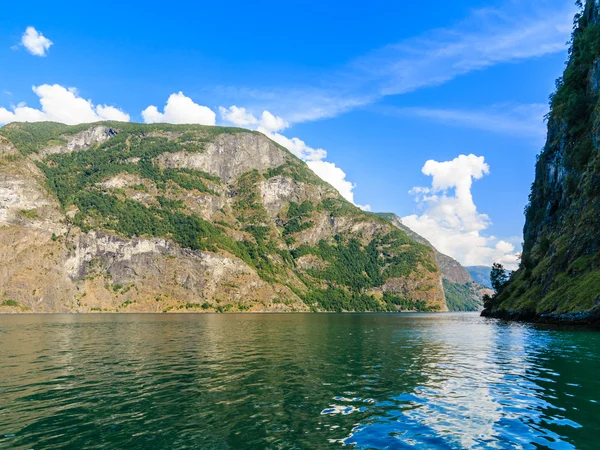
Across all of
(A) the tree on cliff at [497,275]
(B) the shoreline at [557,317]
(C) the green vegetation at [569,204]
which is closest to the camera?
(B) the shoreline at [557,317]

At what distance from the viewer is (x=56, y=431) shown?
17016 mm

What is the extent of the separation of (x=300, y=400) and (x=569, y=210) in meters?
96.3

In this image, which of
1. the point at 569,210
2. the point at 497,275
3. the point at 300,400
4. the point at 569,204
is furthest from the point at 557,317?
the point at 497,275

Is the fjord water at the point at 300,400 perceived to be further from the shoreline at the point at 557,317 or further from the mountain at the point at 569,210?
the mountain at the point at 569,210

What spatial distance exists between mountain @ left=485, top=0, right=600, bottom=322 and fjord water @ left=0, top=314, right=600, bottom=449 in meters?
37.6

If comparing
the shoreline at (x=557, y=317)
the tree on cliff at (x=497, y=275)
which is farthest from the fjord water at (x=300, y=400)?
the tree on cliff at (x=497, y=275)

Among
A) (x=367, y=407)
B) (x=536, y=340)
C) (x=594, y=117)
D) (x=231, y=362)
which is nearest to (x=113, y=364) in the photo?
(x=231, y=362)

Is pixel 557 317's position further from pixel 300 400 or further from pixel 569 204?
pixel 300 400

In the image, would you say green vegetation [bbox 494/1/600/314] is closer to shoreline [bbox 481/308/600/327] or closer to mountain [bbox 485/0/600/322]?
mountain [bbox 485/0/600/322]

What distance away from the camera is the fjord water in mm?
15953

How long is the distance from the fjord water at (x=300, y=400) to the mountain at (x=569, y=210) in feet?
123

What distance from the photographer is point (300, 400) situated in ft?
72.8

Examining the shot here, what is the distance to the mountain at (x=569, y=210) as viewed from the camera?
72.2 metres

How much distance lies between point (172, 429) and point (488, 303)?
504ft
